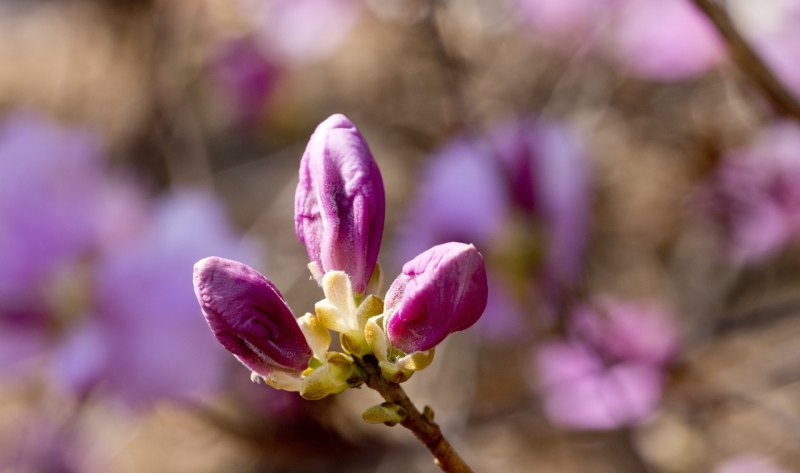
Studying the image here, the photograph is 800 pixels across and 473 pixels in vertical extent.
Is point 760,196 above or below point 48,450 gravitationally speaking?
above

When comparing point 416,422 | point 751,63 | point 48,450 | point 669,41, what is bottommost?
point 416,422

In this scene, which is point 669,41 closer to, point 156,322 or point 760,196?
point 760,196

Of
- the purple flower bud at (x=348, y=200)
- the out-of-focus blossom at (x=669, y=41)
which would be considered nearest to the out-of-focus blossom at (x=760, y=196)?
the out-of-focus blossom at (x=669, y=41)

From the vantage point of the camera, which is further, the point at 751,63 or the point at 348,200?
the point at 751,63

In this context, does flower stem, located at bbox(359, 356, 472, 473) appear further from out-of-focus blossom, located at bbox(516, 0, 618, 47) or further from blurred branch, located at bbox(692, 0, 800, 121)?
out-of-focus blossom, located at bbox(516, 0, 618, 47)

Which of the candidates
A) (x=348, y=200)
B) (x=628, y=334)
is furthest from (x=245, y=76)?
(x=348, y=200)

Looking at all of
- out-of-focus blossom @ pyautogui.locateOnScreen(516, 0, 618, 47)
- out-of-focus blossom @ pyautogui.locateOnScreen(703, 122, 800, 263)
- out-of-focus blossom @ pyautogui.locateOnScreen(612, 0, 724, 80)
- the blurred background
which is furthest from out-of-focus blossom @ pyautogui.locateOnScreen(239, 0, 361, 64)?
out-of-focus blossom @ pyautogui.locateOnScreen(703, 122, 800, 263)

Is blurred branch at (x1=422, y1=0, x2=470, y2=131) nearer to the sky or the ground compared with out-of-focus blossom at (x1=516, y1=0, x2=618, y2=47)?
nearer to the ground
